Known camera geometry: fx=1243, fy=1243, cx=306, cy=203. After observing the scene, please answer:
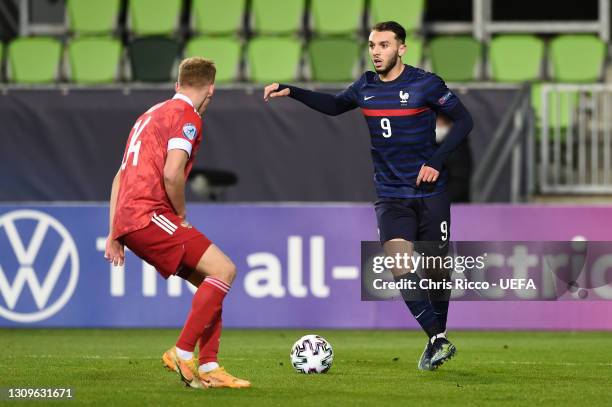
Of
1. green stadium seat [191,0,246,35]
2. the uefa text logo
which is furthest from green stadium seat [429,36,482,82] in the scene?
the uefa text logo

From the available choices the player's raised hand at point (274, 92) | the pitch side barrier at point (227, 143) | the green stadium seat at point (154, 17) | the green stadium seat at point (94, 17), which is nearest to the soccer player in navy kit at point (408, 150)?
the player's raised hand at point (274, 92)

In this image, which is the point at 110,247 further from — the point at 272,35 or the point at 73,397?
the point at 272,35

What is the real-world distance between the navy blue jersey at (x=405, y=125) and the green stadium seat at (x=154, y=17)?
8972mm

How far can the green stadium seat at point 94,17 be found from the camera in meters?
16.8

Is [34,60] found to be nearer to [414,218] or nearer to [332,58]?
[332,58]

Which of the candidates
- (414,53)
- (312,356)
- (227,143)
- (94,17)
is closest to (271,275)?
(227,143)

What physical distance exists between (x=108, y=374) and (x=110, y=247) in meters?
1.41

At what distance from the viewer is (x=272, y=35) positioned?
660 inches

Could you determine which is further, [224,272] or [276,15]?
[276,15]

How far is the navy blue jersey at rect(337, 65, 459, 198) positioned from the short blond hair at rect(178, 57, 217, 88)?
1.69 metres

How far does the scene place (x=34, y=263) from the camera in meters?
12.0

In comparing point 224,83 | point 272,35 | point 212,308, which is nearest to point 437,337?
point 212,308

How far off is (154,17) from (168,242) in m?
10.6

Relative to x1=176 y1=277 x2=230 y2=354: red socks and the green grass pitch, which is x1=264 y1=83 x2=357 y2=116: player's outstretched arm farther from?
x1=176 y1=277 x2=230 y2=354: red socks
